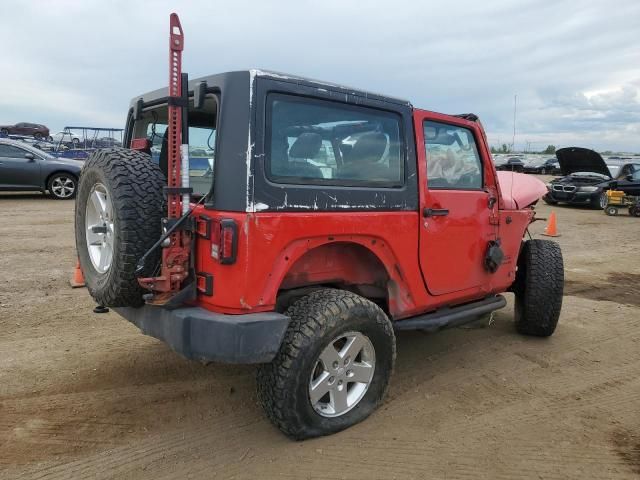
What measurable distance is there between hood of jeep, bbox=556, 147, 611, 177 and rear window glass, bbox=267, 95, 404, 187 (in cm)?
1522

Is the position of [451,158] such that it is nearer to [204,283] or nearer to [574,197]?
[204,283]

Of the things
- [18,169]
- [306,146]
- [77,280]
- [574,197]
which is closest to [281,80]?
[306,146]

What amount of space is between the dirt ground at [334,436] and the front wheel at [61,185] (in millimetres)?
8849

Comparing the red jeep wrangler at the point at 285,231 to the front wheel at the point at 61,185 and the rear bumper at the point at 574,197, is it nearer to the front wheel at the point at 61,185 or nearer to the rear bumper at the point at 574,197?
the front wheel at the point at 61,185

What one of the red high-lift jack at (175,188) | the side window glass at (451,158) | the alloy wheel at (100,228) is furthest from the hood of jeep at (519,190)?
the alloy wheel at (100,228)

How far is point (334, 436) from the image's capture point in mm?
3025

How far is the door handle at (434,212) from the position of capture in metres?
3.48

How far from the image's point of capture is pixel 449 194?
12.1ft

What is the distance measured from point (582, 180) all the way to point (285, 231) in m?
17.3

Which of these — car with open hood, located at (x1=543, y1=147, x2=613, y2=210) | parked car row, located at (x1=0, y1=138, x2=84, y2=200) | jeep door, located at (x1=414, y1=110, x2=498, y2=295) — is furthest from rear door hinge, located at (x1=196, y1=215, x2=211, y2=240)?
car with open hood, located at (x1=543, y1=147, x2=613, y2=210)

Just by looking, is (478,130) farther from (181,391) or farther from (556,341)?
(181,391)

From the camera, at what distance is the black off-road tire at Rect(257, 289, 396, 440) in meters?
2.77

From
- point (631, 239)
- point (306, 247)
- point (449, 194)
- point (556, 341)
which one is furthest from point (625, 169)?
point (306, 247)

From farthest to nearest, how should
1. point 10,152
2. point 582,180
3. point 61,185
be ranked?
point 582,180 → point 61,185 → point 10,152
